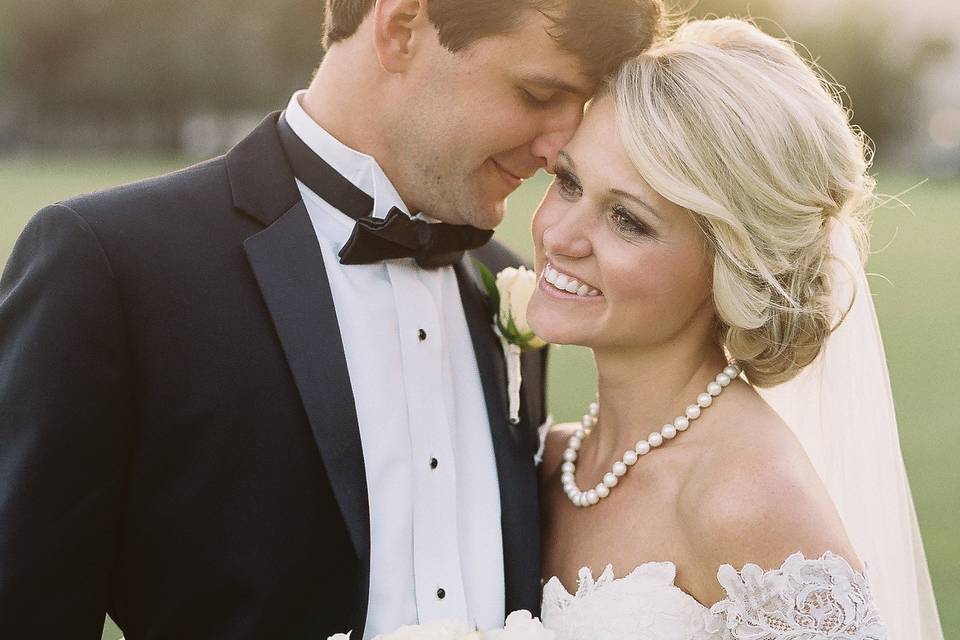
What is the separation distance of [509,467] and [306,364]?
0.76m

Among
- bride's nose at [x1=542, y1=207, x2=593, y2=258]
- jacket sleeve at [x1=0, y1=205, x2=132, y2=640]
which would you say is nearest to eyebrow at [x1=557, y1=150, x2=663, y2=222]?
bride's nose at [x1=542, y1=207, x2=593, y2=258]

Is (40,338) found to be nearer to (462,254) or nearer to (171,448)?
(171,448)

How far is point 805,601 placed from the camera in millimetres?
2684

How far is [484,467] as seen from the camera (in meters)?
3.12

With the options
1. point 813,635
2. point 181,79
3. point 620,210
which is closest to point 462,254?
point 620,210

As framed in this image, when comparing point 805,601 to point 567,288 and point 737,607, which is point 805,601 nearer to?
point 737,607

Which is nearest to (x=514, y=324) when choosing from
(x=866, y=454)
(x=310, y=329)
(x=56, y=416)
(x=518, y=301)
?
(x=518, y=301)

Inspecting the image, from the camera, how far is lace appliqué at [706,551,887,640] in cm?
267

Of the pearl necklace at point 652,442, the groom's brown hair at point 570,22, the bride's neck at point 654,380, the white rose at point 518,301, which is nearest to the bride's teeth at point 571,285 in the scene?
the white rose at point 518,301

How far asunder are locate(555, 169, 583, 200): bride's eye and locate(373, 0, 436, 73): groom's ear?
0.53m

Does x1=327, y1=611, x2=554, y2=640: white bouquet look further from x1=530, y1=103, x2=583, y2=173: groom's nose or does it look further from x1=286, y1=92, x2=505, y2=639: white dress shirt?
x1=530, y1=103, x2=583, y2=173: groom's nose

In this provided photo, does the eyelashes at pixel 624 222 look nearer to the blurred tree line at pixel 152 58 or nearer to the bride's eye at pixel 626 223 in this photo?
the bride's eye at pixel 626 223

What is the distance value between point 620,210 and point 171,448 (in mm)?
1329

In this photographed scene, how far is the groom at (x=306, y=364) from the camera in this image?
2.50 meters
